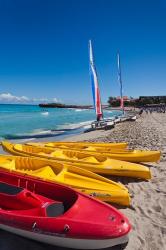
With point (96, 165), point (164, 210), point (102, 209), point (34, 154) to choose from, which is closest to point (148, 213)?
point (164, 210)

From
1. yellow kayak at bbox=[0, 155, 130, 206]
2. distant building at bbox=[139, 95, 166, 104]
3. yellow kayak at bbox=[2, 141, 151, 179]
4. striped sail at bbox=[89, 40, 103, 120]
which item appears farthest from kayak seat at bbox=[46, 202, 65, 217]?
distant building at bbox=[139, 95, 166, 104]

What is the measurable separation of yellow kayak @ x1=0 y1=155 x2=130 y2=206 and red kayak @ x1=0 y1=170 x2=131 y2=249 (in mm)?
839

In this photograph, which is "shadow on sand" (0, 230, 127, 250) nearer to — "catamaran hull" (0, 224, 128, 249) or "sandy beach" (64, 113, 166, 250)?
"catamaran hull" (0, 224, 128, 249)

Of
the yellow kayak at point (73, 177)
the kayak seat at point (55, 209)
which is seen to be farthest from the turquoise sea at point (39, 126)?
the kayak seat at point (55, 209)

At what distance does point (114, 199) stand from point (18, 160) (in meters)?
3.09

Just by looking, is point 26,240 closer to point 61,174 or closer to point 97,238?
point 97,238

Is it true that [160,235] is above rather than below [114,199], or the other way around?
below

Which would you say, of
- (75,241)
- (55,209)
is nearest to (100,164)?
(55,209)

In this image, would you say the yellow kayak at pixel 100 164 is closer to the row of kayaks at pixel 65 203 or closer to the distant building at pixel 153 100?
the row of kayaks at pixel 65 203

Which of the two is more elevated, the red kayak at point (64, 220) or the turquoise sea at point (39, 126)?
the red kayak at point (64, 220)

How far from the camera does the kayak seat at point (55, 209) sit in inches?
176

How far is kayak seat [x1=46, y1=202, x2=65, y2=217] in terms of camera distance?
4.47 meters

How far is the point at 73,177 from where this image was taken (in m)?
6.35

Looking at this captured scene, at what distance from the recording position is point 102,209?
4293 millimetres
